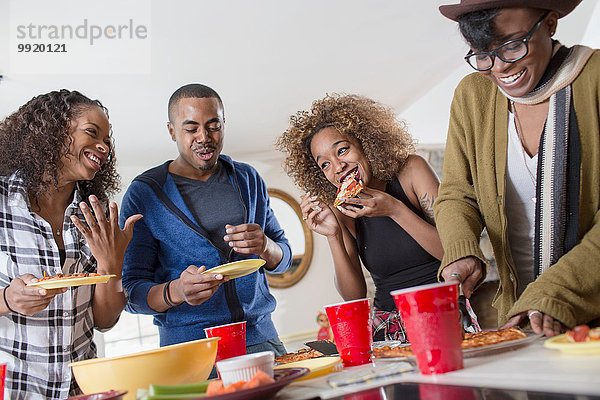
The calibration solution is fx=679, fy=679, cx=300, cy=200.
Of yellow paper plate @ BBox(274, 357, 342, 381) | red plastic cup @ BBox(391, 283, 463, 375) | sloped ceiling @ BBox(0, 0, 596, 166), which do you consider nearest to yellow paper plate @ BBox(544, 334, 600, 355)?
red plastic cup @ BBox(391, 283, 463, 375)

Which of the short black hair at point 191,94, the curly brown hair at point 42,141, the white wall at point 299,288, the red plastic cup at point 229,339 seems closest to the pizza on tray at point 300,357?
the red plastic cup at point 229,339

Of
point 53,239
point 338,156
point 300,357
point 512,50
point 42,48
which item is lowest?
point 300,357

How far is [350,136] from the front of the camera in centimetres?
266

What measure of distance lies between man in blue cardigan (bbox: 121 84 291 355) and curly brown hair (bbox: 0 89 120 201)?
221 mm

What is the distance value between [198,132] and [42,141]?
56 centimetres

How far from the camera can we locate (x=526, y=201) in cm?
182

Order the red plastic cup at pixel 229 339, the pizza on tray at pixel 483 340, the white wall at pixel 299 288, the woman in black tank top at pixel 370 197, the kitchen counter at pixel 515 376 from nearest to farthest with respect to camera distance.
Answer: the kitchen counter at pixel 515 376, the pizza on tray at pixel 483 340, the red plastic cup at pixel 229 339, the woman in black tank top at pixel 370 197, the white wall at pixel 299 288

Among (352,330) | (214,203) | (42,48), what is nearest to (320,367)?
(352,330)

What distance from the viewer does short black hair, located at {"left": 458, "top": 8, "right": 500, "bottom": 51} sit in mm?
1642

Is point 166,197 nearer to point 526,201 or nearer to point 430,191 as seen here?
point 430,191

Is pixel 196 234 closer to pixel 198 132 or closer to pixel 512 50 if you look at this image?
pixel 198 132

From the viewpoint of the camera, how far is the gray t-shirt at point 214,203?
258cm

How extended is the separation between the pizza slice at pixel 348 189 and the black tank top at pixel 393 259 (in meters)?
0.14

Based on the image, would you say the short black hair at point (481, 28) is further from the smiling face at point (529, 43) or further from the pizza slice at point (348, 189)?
the pizza slice at point (348, 189)
